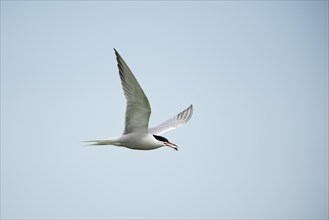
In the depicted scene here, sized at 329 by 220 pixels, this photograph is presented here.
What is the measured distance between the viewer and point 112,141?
945 cm

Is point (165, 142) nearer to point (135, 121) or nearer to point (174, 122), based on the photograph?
point (135, 121)

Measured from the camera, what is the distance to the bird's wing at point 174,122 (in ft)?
37.7

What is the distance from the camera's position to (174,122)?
40.6 ft

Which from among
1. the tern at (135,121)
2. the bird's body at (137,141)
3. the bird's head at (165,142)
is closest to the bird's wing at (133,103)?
the tern at (135,121)

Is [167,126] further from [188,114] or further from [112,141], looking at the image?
[112,141]

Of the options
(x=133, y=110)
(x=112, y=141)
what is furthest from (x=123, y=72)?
(x=112, y=141)

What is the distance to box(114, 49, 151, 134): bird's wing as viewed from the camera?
8.64 metres

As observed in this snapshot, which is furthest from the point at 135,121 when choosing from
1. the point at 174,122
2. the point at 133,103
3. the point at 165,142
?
the point at 174,122

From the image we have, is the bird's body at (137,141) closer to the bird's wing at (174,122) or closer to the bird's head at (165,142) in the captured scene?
the bird's head at (165,142)

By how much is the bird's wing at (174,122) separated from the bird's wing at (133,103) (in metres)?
1.54

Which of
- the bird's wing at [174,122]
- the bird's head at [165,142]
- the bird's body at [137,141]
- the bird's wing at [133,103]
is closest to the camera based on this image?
the bird's wing at [133,103]

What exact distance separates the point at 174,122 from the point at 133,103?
330 cm

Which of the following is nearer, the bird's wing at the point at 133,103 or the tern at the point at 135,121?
the bird's wing at the point at 133,103

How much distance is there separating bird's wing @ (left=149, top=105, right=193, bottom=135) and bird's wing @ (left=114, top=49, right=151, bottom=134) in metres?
1.54
